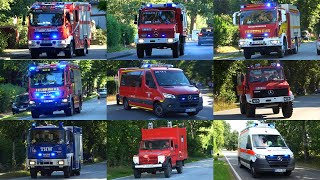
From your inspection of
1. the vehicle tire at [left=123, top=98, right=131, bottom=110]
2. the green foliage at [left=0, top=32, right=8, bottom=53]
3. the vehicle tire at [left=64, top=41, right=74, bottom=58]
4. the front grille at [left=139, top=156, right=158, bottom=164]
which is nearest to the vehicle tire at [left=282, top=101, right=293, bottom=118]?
the front grille at [left=139, top=156, right=158, bottom=164]

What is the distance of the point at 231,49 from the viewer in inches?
812

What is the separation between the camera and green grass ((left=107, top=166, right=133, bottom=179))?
67.2ft

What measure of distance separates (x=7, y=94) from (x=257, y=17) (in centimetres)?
660

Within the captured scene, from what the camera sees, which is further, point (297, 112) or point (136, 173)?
point (297, 112)

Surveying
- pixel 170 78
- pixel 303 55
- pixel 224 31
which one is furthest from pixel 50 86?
pixel 303 55

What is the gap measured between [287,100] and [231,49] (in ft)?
6.04

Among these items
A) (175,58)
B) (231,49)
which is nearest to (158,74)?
(175,58)

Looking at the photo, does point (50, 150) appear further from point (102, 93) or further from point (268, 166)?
point (268, 166)

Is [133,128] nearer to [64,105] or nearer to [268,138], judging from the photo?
[64,105]

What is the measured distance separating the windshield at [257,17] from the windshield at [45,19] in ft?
14.8

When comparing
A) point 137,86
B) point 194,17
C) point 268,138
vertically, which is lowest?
point 268,138

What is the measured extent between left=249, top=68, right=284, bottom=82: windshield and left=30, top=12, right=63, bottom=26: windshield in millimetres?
4919

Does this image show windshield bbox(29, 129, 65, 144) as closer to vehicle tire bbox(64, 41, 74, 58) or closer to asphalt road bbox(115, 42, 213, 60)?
vehicle tire bbox(64, 41, 74, 58)

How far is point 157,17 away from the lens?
67.8 feet
